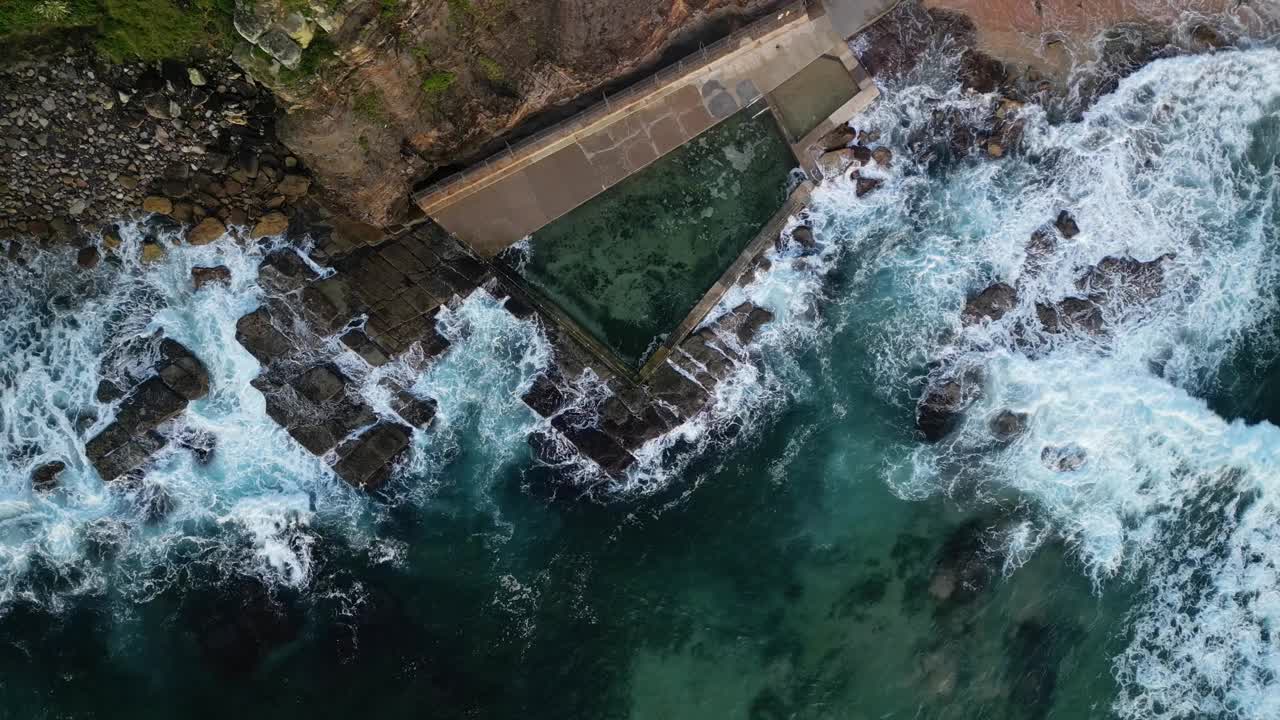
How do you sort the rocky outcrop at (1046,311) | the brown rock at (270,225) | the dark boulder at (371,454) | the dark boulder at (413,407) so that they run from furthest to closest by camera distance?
the rocky outcrop at (1046,311) → the dark boulder at (413,407) → the dark boulder at (371,454) → the brown rock at (270,225)

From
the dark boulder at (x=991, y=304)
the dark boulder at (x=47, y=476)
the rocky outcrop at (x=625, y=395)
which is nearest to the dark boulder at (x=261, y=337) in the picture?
the dark boulder at (x=47, y=476)

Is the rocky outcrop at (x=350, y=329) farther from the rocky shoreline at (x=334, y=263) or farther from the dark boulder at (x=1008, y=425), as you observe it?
the dark boulder at (x=1008, y=425)

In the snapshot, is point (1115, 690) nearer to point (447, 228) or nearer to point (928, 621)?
point (928, 621)

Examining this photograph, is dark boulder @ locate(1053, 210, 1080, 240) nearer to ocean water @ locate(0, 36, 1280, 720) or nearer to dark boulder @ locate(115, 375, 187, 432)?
ocean water @ locate(0, 36, 1280, 720)

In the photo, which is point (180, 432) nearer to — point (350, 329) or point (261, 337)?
point (261, 337)

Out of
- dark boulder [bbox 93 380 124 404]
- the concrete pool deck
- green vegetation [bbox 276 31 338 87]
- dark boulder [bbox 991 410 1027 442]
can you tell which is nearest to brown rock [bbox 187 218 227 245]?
dark boulder [bbox 93 380 124 404]

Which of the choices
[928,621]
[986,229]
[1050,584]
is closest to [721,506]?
[928,621]
